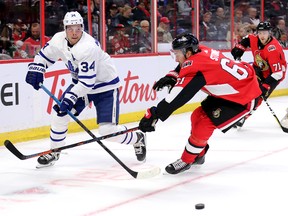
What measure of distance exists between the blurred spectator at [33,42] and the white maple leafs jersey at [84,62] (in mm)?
1541

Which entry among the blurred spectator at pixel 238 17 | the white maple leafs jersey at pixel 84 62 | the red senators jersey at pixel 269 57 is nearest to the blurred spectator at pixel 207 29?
the blurred spectator at pixel 238 17

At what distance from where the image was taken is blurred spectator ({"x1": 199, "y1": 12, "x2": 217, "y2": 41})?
29.4ft

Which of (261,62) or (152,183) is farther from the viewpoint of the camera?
(261,62)

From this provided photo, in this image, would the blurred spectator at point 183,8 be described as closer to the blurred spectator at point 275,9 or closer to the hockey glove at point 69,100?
the blurred spectator at point 275,9

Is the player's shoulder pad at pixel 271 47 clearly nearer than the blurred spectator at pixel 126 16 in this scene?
Yes

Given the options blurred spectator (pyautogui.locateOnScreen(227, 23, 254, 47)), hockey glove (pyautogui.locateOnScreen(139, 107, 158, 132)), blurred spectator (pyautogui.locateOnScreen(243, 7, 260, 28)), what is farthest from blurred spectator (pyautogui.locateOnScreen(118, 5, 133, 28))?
hockey glove (pyautogui.locateOnScreen(139, 107, 158, 132))

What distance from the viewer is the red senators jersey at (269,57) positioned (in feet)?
20.6

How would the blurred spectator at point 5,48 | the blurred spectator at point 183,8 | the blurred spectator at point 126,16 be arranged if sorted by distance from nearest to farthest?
the blurred spectator at point 5,48 → the blurred spectator at point 126,16 → the blurred spectator at point 183,8

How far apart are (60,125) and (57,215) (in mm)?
A: 1293

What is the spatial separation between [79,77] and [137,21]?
3.47 m

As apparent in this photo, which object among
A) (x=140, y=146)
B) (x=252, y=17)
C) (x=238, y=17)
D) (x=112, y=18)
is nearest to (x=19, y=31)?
(x=112, y=18)

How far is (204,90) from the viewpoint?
169 inches

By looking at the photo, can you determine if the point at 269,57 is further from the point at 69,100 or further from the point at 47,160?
the point at 69,100

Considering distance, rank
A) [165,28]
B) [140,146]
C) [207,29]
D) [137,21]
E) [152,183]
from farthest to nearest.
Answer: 1. [207,29]
2. [165,28]
3. [137,21]
4. [140,146]
5. [152,183]
